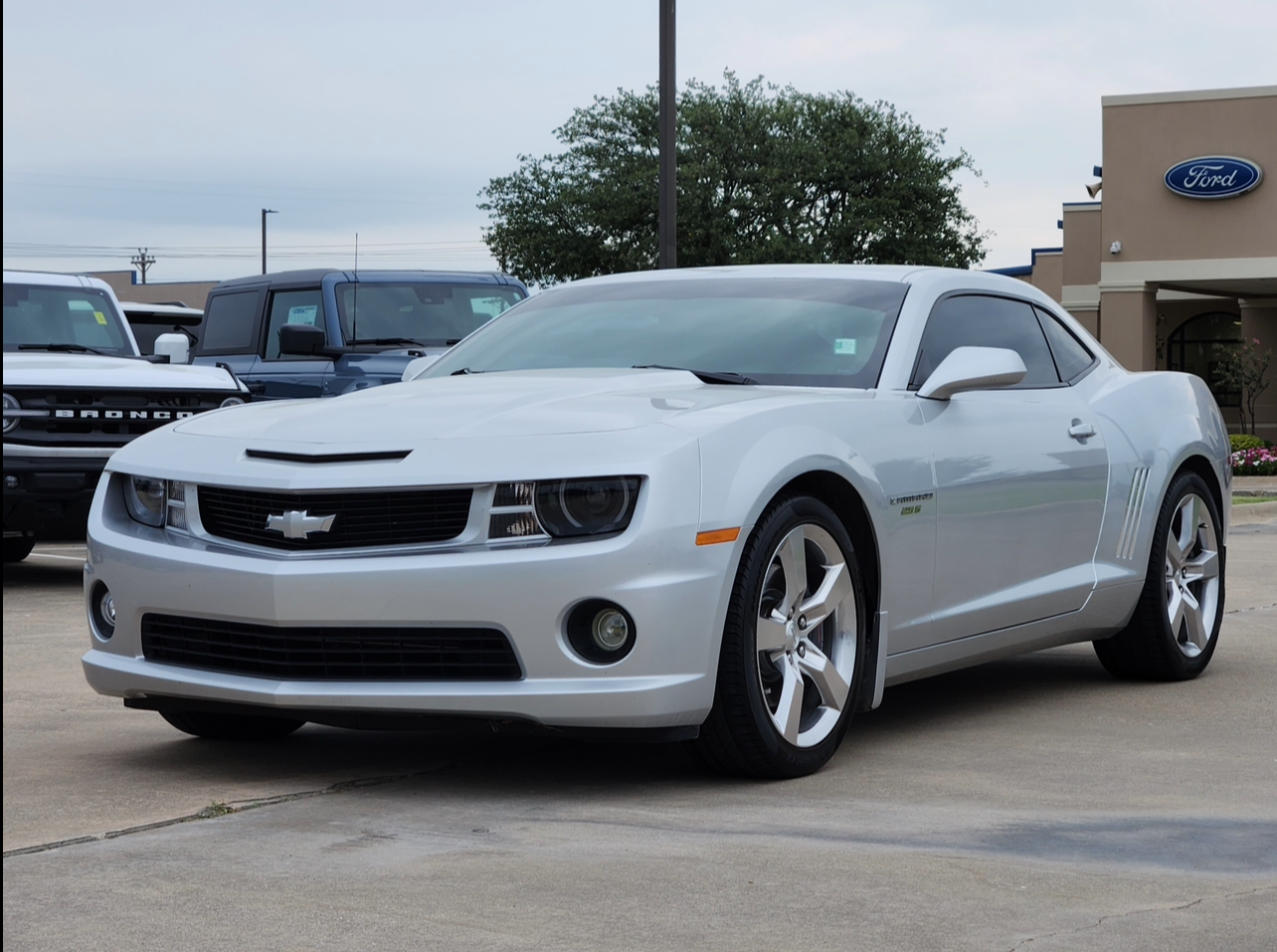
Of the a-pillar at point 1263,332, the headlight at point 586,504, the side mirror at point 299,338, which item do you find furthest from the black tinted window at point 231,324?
the a-pillar at point 1263,332

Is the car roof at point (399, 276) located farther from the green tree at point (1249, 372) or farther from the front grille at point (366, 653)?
the green tree at point (1249, 372)

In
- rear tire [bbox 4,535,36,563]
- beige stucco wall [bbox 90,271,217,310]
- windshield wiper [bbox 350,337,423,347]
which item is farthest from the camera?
beige stucco wall [bbox 90,271,217,310]

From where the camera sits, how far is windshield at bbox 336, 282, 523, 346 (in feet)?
44.4

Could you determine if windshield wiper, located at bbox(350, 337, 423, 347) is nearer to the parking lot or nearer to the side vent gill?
the parking lot

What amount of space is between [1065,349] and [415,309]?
24.9 ft

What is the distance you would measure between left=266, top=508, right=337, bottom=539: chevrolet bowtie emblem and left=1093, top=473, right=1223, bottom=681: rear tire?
3408mm

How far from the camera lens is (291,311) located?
46.0 ft

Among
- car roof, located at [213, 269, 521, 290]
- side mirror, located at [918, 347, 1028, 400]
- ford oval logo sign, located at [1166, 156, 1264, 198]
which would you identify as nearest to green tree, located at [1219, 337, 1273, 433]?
ford oval logo sign, located at [1166, 156, 1264, 198]

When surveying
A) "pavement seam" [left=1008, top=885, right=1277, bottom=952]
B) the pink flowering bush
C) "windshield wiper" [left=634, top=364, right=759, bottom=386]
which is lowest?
the pink flowering bush

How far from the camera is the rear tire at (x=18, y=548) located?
40.3 feet

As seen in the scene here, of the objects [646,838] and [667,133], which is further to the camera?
[667,133]

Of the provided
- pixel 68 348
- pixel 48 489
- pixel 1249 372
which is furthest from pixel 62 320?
pixel 1249 372

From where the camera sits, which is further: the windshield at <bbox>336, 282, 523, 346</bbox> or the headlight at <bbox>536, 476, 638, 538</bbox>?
the windshield at <bbox>336, 282, 523, 346</bbox>

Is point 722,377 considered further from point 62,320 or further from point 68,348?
point 62,320
